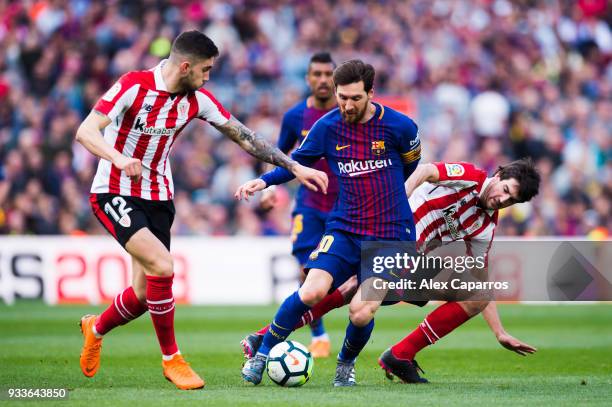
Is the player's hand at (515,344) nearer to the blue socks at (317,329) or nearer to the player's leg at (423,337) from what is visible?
the player's leg at (423,337)

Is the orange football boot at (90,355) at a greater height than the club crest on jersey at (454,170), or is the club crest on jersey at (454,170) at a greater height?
the club crest on jersey at (454,170)

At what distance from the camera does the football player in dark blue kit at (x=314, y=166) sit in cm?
991

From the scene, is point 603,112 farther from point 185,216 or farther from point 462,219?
point 462,219

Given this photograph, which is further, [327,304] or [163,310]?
[327,304]

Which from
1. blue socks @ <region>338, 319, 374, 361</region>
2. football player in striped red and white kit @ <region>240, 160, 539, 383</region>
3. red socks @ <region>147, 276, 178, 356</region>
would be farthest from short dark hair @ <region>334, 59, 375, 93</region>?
Answer: red socks @ <region>147, 276, 178, 356</region>

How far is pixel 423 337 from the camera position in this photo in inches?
320

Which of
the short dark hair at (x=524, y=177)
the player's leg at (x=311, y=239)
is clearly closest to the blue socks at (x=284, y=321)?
the short dark hair at (x=524, y=177)

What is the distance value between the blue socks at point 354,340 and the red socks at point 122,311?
1533 millimetres

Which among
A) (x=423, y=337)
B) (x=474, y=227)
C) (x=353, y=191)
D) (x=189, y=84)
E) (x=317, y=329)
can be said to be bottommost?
(x=317, y=329)

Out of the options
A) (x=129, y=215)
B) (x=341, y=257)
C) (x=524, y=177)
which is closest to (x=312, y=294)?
(x=341, y=257)

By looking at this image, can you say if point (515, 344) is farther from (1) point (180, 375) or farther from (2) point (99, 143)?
(2) point (99, 143)

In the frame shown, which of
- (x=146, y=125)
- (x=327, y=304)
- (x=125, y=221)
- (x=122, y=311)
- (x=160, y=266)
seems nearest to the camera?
(x=160, y=266)

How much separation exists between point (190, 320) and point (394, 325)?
8.86ft

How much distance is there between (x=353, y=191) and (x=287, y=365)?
1315 millimetres
